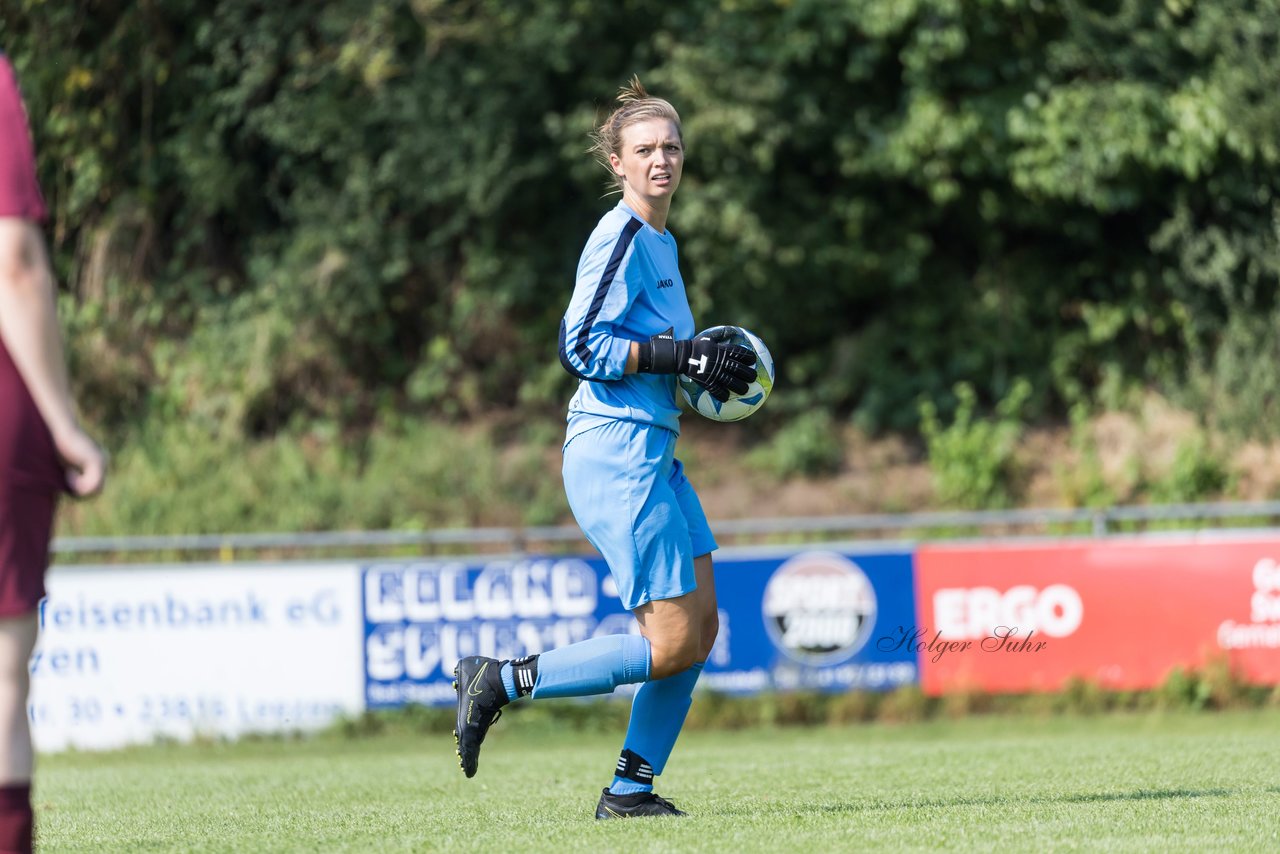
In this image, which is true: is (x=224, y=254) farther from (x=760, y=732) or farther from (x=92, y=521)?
(x=760, y=732)

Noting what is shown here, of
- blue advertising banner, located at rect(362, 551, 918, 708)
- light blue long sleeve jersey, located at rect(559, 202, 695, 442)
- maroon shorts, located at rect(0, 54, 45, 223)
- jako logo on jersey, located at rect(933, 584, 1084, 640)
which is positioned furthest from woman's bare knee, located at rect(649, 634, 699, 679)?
jako logo on jersey, located at rect(933, 584, 1084, 640)

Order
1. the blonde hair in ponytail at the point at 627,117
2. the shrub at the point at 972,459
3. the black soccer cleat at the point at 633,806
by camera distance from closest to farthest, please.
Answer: the black soccer cleat at the point at 633,806
the blonde hair in ponytail at the point at 627,117
the shrub at the point at 972,459

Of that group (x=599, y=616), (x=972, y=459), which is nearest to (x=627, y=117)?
(x=599, y=616)

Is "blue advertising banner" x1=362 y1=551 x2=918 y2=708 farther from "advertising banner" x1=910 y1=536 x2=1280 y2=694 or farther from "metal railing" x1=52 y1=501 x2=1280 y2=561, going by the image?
"metal railing" x1=52 y1=501 x2=1280 y2=561

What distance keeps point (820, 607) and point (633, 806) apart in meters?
6.83

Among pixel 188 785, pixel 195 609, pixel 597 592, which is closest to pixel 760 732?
pixel 597 592

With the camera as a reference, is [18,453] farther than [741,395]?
No

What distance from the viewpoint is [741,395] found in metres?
5.23

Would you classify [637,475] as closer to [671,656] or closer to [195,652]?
[671,656]

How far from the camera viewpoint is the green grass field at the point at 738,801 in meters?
4.46

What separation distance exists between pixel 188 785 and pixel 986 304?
12.8 meters

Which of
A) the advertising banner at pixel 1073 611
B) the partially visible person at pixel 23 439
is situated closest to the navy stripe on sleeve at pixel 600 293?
the partially visible person at pixel 23 439

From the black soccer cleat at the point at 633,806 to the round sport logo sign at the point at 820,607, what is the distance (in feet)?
21.9

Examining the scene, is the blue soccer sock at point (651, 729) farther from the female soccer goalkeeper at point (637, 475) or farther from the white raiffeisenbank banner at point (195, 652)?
the white raiffeisenbank banner at point (195, 652)
